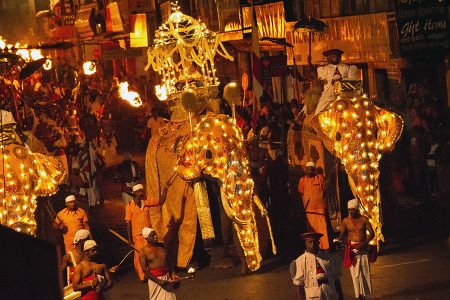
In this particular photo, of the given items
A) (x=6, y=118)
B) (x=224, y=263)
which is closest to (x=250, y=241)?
(x=224, y=263)

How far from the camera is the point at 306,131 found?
15891 millimetres

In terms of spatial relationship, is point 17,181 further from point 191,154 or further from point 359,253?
point 359,253

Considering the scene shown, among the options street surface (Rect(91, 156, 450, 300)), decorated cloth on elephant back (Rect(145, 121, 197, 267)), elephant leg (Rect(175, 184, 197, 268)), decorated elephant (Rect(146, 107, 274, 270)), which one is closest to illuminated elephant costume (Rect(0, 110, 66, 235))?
street surface (Rect(91, 156, 450, 300))

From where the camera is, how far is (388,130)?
14516 millimetres

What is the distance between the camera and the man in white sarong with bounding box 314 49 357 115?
1485 cm

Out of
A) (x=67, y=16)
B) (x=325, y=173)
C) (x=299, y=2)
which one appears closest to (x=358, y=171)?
(x=325, y=173)

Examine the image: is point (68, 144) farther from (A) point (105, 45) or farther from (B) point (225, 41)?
(A) point (105, 45)

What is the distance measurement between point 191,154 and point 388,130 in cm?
251

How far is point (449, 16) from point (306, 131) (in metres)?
7.53

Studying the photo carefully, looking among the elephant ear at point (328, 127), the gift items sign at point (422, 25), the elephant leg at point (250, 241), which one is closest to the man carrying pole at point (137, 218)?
the elephant leg at point (250, 241)

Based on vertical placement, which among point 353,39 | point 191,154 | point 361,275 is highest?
point 353,39

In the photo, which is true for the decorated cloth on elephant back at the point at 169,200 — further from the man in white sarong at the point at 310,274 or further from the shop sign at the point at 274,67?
the shop sign at the point at 274,67

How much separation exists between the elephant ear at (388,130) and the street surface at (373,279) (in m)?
1.40

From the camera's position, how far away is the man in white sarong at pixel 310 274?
10.6 m
